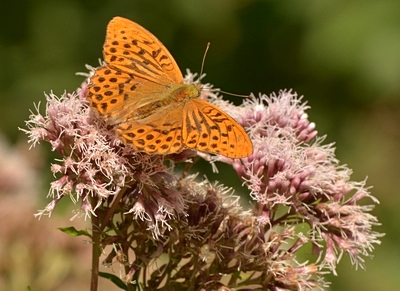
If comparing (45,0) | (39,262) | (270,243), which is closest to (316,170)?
(270,243)

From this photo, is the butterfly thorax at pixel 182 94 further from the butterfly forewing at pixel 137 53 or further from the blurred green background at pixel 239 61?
the blurred green background at pixel 239 61

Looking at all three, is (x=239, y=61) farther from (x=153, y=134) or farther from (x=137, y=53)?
(x=153, y=134)

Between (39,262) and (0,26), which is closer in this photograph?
(39,262)

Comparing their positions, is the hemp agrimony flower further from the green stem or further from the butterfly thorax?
the butterfly thorax

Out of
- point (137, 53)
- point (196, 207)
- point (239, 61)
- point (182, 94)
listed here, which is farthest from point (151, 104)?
point (239, 61)

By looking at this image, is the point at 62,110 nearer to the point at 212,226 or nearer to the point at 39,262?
the point at 212,226

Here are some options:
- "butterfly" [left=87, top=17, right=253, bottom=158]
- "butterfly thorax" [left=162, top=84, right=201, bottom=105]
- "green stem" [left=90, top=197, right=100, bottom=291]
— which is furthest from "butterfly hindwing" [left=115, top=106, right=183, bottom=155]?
"green stem" [left=90, top=197, right=100, bottom=291]
